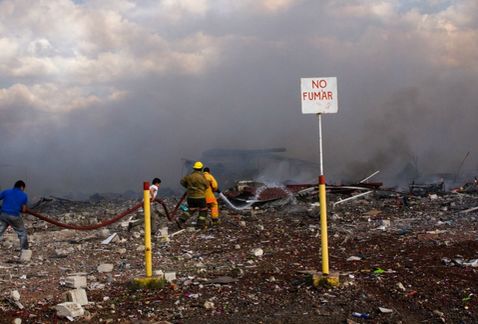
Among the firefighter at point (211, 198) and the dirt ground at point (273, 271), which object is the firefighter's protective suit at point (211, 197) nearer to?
the firefighter at point (211, 198)

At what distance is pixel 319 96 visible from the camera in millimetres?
7305

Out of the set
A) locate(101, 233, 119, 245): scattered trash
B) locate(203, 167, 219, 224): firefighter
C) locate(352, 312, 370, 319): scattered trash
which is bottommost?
locate(101, 233, 119, 245): scattered trash

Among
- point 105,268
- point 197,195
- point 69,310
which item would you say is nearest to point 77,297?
→ point 69,310

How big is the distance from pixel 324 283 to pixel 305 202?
8.35 m

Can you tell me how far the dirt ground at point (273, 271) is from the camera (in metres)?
4.55

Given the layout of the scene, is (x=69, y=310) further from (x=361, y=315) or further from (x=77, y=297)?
(x=361, y=315)

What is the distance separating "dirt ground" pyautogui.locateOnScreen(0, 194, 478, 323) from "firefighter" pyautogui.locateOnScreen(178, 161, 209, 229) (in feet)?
1.08

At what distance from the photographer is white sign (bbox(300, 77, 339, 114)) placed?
285 inches

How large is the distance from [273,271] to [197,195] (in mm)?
4855

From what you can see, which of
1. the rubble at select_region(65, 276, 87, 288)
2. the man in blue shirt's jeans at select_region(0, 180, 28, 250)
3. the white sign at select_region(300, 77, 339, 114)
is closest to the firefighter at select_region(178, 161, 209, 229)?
the man in blue shirt's jeans at select_region(0, 180, 28, 250)

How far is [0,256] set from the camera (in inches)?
348

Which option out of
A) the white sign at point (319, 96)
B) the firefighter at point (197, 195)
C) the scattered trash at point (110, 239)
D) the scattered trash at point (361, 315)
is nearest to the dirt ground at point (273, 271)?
the scattered trash at point (361, 315)

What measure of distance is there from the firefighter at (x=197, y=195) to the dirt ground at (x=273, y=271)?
33 cm

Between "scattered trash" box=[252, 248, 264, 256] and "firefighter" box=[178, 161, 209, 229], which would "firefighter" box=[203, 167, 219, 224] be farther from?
"scattered trash" box=[252, 248, 264, 256]
